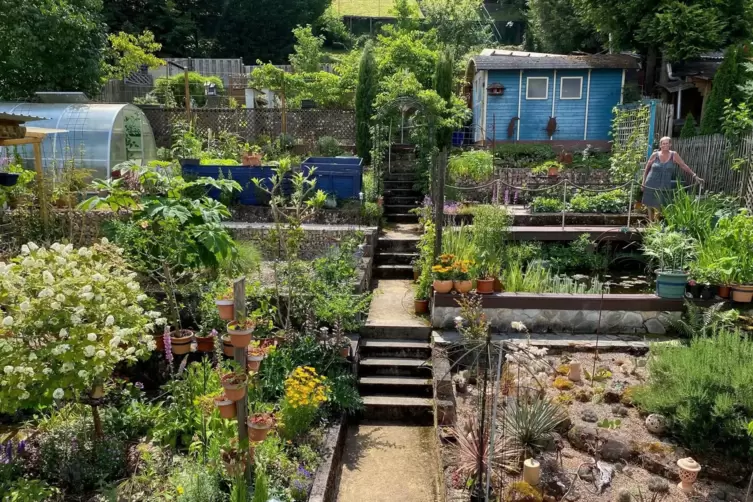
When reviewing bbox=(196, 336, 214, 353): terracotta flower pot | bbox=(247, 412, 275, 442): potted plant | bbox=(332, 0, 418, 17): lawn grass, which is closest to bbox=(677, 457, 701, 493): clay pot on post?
bbox=(247, 412, 275, 442): potted plant

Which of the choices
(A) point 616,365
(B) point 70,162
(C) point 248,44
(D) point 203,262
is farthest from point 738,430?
(C) point 248,44

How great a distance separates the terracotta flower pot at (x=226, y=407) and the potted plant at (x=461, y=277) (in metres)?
3.57

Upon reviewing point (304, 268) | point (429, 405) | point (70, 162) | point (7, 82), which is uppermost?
point (7, 82)

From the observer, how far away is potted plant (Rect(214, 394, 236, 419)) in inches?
150

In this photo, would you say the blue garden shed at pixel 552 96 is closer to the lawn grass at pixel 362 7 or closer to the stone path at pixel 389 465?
the stone path at pixel 389 465

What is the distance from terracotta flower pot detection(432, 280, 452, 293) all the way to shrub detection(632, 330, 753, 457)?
8.25ft

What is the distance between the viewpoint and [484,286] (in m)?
6.79

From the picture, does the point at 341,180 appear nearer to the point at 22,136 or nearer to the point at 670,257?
the point at 22,136

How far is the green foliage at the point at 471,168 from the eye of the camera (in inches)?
479

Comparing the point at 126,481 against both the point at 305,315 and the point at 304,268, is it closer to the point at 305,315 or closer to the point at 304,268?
the point at 305,315

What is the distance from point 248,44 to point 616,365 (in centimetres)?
3312

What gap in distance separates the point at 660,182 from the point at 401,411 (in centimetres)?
611

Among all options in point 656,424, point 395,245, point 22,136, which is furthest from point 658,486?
point 22,136

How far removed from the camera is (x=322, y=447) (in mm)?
4746
